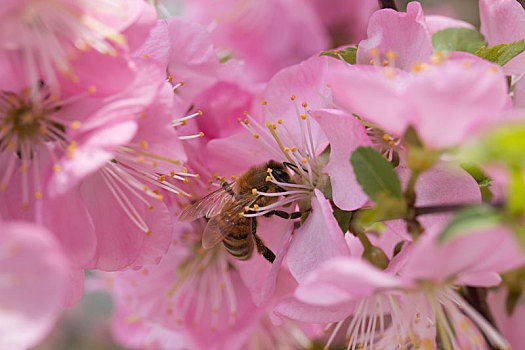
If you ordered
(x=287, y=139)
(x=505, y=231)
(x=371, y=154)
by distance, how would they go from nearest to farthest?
(x=505, y=231), (x=371, y=154), (x=287, y=139)

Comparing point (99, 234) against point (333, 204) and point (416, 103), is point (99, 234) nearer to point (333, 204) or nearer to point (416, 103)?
point (333, 204)

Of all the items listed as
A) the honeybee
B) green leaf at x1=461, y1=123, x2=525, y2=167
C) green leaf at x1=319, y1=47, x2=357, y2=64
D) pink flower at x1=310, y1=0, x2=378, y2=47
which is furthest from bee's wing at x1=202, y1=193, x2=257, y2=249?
pink flower at x1=310, y1=0, x2=378, y2=47

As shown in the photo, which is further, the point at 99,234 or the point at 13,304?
the point at 99,234

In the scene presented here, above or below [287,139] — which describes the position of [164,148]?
above

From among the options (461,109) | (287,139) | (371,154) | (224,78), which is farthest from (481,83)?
(224,78)

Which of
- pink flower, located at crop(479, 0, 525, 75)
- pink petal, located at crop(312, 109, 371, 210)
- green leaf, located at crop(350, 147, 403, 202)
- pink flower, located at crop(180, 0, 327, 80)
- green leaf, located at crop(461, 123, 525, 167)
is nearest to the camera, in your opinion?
green leaf, located at crop(461, 123, 525, 167)

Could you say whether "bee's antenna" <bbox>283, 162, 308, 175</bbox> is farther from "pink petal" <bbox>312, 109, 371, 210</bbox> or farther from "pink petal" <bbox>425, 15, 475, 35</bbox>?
"pink petal" <bbox>425, 15, 475, 35</bbox>
